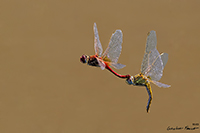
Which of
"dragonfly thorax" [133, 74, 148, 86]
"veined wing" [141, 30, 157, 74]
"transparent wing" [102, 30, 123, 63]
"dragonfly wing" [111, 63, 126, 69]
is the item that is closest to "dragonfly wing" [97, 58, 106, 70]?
"transparent wing" [102, 30, 123, 63]

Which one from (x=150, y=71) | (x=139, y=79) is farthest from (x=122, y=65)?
(x=150, y=71)

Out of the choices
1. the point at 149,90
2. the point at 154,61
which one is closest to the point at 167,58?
the point at 154,61

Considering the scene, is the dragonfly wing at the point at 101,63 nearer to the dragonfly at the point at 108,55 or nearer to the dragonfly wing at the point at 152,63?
the dragonfly at the point at 108,55

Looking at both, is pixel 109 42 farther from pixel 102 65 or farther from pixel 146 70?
pixel 146 70

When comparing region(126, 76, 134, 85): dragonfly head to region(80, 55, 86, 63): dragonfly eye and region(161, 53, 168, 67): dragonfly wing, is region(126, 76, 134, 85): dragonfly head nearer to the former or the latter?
region(161, 53, 168, 67): dragonfly wing

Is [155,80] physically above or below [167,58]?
below

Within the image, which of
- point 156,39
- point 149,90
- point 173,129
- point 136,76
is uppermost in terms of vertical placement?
point 156,39

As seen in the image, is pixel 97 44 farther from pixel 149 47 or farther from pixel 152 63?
pixel 152 63
